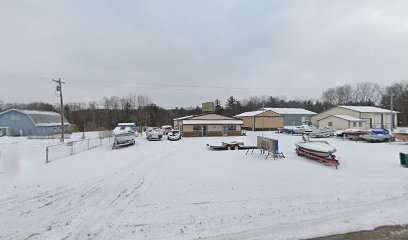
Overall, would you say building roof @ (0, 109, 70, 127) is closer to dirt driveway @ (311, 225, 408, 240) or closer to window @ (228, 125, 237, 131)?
window @ (228, 125, 237, 131)

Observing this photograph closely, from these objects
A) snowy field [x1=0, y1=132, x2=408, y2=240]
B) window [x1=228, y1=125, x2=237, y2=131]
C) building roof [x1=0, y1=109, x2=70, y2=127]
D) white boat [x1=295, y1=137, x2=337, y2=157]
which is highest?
building roof [x1=0, y1=109, x2=70, y2=127]

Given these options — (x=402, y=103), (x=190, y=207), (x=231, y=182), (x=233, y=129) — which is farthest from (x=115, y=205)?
(x=402, y=103)

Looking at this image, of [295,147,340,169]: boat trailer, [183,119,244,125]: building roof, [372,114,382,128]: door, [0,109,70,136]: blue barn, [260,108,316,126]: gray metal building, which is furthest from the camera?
[260,108,316,126]: gray metal building

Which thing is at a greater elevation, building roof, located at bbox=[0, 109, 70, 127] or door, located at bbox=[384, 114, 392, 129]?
building roof, located at bbox=[0, 109, 70, 127]

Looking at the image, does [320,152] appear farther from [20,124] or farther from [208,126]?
[20,124]

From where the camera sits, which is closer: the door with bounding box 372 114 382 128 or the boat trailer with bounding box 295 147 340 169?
the boat trailer with bounding box 295 147 340 169

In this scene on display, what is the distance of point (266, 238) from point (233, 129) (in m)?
36.4

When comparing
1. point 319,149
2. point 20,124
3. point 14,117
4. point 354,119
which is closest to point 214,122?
point 354,119

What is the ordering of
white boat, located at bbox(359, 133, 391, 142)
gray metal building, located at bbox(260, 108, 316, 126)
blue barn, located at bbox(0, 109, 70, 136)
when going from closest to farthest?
white boat, located at bbox(359, 133, 391, 142)
blue barn, located at bbox(0, 109, 70, 136)
gray metal building, located at bbox(260, 108, 316, 126)

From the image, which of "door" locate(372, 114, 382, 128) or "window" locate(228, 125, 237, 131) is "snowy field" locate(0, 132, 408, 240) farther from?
"door" locate(372, 114, 382, 128)

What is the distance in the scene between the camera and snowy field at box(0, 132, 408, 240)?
6.20 metres

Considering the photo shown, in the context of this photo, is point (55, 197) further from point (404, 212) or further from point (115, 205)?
point (404, 212)

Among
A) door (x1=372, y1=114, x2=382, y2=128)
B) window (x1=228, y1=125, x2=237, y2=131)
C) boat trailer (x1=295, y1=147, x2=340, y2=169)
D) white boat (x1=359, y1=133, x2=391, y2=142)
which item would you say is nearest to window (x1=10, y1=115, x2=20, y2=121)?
window (x1=228, y1=125, x2=237, y2=131)

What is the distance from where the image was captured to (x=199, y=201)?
8.20 meters
